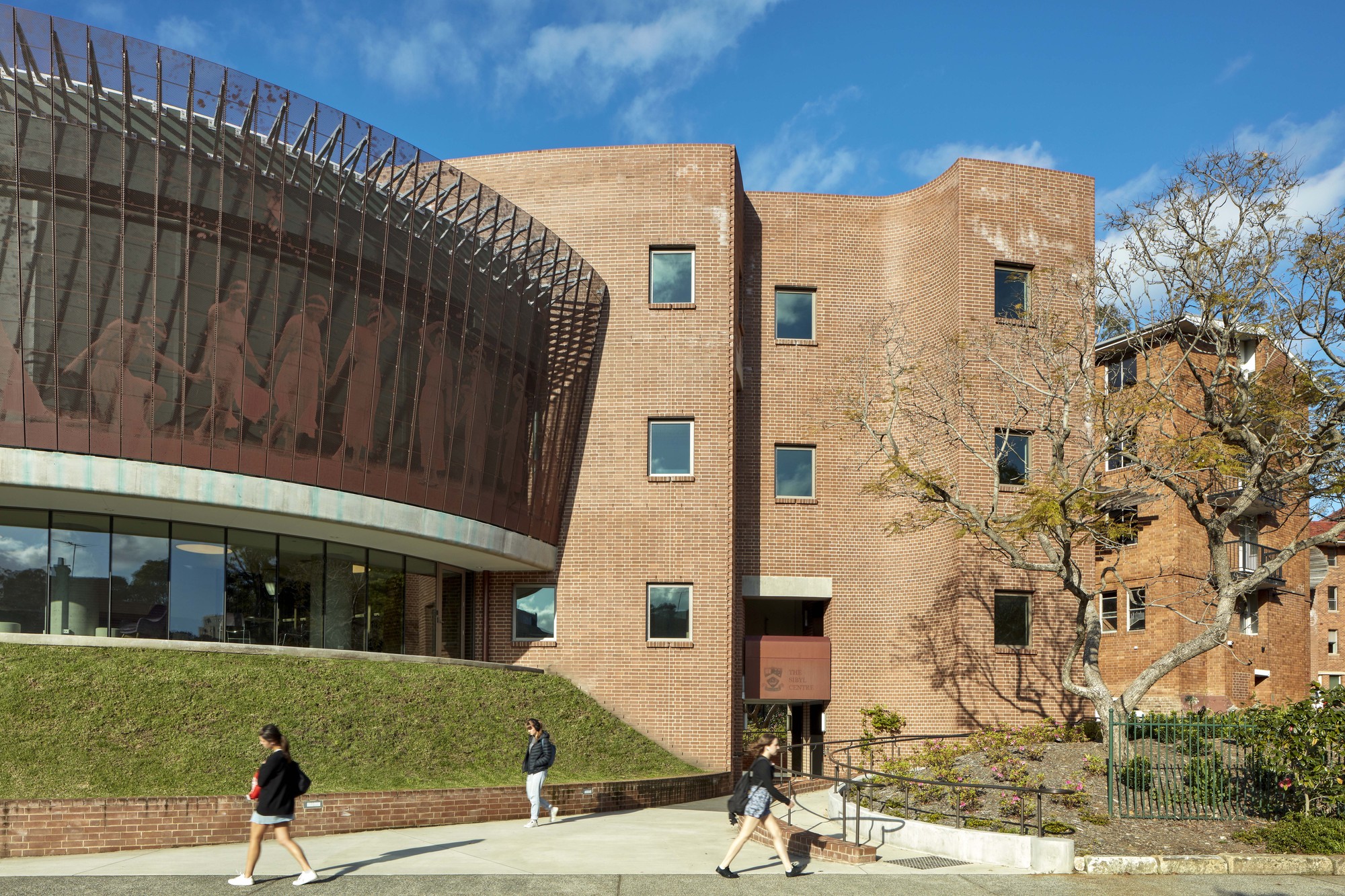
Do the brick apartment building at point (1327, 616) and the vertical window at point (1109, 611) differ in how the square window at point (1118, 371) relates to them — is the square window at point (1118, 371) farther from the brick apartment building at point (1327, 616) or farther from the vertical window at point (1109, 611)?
the brick apartment building at point (1327, 616)

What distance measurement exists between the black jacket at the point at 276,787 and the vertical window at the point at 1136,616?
34.3 m

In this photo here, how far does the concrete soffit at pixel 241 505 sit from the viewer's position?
2211cm

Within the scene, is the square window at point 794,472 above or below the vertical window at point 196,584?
above

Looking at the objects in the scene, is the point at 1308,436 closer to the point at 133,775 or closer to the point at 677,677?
the point at 677,677

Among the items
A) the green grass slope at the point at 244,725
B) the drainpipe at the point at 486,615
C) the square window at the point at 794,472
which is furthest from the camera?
the square window at the point at 794,472

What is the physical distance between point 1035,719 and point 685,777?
10.5m

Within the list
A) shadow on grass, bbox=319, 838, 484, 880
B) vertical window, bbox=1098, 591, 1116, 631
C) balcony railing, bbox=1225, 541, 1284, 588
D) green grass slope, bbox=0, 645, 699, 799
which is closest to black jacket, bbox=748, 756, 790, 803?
shadow on grass, bbox=319, 838, 484, 880

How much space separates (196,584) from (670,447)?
12.4 m

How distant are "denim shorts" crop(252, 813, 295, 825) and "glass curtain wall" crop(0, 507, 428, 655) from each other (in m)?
13.3

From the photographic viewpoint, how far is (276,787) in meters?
13.2

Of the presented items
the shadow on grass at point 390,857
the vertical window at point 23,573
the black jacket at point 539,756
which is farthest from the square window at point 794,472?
the vertical window at point 23,573

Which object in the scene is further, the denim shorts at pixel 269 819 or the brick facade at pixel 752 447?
the brick facade at pixel 752 447

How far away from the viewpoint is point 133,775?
57.6 feet

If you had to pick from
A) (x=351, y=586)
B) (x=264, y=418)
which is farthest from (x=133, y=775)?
(x=351, y=586)
